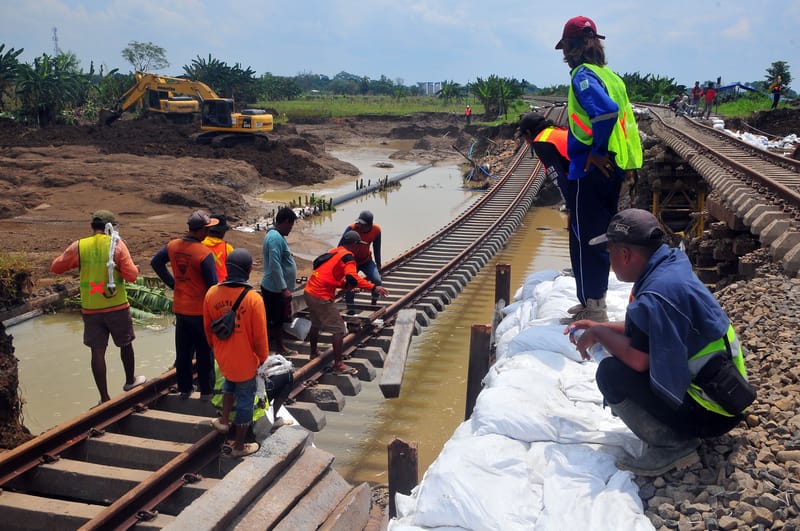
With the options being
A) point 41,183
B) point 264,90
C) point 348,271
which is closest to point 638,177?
point 348,271

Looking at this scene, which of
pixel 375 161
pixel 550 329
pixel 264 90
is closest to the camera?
pixel 550 329

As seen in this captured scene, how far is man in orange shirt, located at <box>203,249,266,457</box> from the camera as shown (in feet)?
13.7

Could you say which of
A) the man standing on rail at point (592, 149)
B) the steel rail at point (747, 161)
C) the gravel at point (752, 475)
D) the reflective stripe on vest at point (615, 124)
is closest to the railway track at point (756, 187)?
the steel rail at point (747, 161)

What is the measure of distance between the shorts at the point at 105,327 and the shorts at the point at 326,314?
1.57 m

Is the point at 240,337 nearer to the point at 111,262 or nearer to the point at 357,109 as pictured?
the point at 111,262

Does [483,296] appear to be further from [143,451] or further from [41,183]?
[41,183]

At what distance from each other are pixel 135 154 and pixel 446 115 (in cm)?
2934

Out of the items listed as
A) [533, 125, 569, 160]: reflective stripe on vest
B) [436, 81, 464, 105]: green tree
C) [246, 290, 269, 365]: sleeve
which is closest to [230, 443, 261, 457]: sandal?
[246, 290, 269, 365]: sleeve

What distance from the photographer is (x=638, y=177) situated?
16.7 m

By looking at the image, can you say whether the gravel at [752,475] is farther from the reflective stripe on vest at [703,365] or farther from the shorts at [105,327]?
the shorts at [105,327]

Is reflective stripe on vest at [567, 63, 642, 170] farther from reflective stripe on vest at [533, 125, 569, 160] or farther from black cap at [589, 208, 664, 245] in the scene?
black cap at [589, 208, 664, 245]

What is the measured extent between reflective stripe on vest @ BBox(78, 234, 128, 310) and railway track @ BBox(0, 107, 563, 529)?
32.9 inches

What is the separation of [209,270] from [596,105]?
Result: 3035mm

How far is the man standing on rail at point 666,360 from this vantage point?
2.74m
